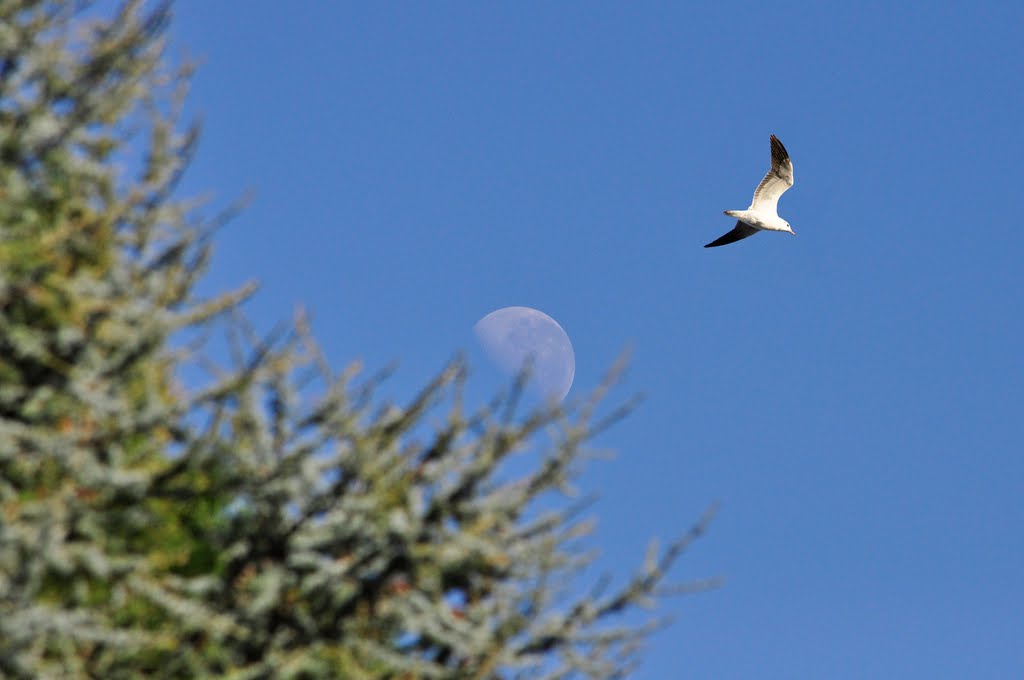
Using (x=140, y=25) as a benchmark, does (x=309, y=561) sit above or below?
below

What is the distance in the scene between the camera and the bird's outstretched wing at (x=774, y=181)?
24.5 meters

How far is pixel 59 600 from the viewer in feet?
29.1

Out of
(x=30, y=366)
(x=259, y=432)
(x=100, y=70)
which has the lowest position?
(x=30, y=366)

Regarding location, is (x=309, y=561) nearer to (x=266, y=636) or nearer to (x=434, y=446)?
(x=266, y=636)

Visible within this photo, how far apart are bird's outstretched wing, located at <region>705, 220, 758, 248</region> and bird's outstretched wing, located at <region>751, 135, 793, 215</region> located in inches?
38.9

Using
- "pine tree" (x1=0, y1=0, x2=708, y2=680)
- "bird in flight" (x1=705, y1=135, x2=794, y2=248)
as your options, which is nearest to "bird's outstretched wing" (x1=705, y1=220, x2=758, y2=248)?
"bird in flight" (x1=705, y1=135, x2=794, y2=248)

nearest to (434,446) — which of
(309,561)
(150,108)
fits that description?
(309,561)

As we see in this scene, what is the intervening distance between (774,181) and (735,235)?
1.92 meters

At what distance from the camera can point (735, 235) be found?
85.9 ft

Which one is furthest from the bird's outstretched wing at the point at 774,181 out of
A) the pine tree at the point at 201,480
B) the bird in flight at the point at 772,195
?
the pine tree at the point at 201,480

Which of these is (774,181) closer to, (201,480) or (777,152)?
(777,152)

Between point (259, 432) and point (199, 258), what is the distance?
1536 millimetres

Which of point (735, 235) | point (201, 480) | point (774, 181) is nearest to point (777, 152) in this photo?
point (774, 181)

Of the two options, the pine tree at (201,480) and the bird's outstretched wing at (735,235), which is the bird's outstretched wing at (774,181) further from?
the pine tree at (201,480)
